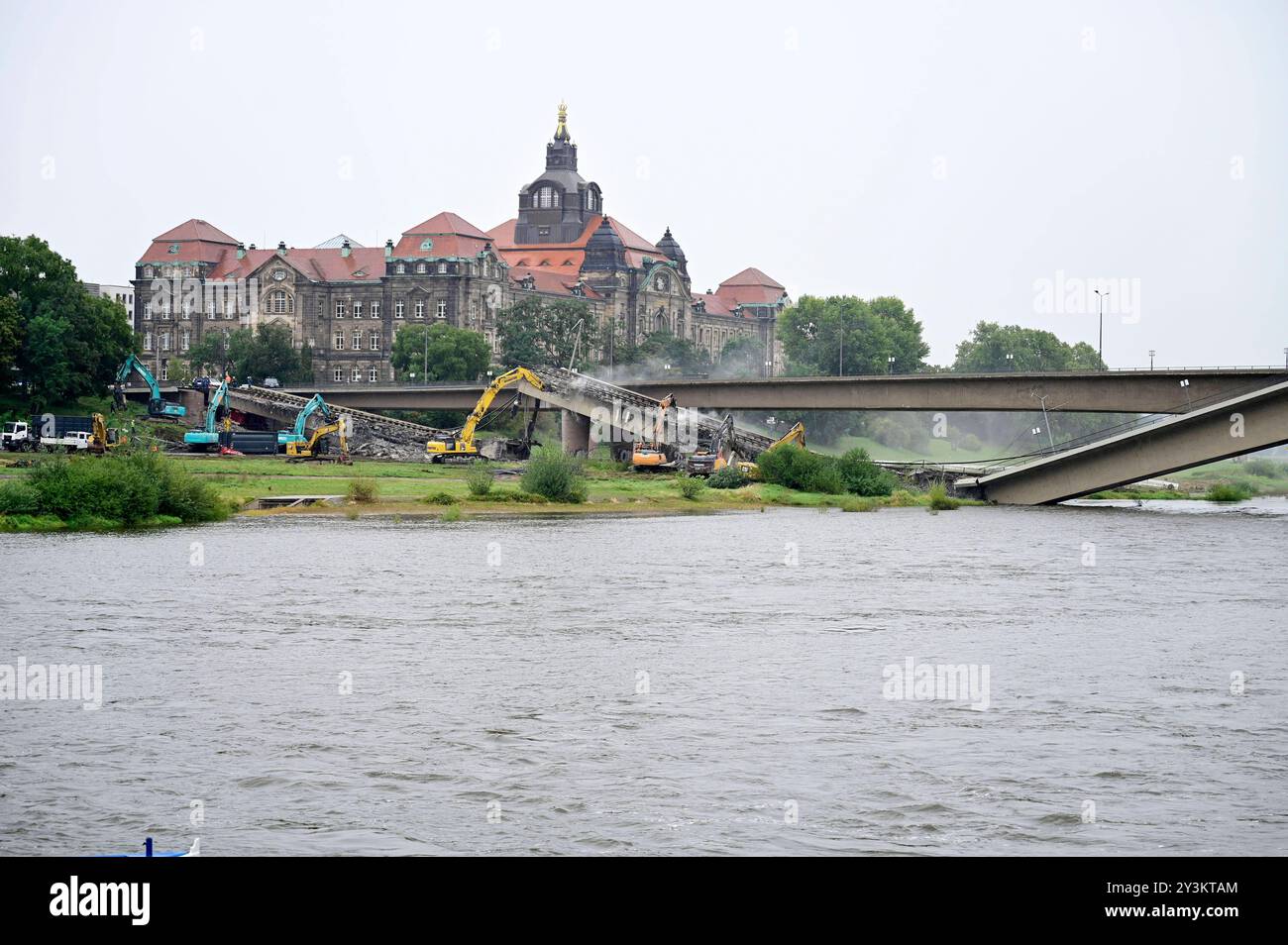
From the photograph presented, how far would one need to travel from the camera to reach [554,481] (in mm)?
72250

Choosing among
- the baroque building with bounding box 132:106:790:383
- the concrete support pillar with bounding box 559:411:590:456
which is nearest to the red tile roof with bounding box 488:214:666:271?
the baroque building with bounding box 132:106:790:383

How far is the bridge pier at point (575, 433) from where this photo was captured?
10375cm

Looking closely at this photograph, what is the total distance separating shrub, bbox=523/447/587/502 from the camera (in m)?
72.3

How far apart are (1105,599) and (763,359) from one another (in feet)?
511

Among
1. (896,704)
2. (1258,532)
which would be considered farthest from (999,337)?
(896,704)

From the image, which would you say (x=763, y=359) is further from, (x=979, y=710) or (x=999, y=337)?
(x=979, y=710)

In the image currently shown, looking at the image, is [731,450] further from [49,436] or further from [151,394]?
[151,394]

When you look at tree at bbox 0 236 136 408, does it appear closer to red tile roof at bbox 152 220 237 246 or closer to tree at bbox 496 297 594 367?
tree at bbox 496 297 594 367

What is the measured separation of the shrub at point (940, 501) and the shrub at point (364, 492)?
92.0 ft

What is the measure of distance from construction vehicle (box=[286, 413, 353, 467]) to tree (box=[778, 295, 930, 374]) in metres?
72.1

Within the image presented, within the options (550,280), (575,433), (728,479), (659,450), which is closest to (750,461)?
(659,450)

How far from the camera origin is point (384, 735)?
23.4 meters

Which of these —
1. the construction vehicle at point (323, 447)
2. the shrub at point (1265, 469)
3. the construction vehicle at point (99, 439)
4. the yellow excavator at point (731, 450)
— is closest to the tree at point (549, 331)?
the construction vehicle at point (323, 447)
